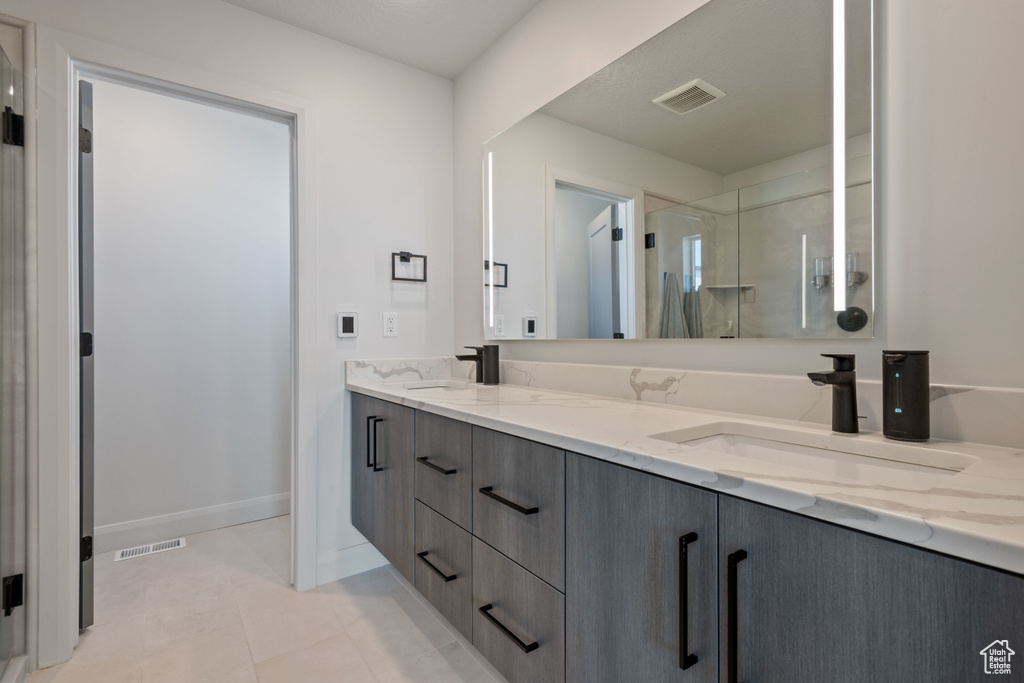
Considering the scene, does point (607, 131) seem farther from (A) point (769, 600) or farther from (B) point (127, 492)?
(B) point (127, 492)

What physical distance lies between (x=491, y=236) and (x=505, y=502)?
1.37m

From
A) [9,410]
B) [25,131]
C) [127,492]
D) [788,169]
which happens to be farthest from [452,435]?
[127,492]

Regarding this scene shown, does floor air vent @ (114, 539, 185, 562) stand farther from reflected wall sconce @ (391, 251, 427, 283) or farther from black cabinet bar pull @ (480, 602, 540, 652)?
black cabinet bar pull @ (480, 602, 540, 652)

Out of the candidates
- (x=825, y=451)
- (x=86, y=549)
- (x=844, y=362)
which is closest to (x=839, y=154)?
(x=844, y=362)

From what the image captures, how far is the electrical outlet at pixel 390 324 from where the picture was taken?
228 cm

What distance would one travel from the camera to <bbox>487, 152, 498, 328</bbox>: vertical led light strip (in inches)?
86.4

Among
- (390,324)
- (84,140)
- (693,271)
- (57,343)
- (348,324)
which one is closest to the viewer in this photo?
(693,271)

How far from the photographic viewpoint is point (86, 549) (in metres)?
1.73

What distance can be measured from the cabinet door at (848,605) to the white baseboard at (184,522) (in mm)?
2790

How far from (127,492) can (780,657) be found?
2941mm

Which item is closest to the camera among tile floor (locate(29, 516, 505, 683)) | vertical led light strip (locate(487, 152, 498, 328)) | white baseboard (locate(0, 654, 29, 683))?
white baseboard (locate(0, 654, 29, 683))

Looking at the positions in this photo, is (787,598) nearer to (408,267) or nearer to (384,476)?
(384,476)

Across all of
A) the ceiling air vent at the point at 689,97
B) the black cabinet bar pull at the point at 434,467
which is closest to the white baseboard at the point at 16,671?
the black cabinet bar pull at the point at 434,467

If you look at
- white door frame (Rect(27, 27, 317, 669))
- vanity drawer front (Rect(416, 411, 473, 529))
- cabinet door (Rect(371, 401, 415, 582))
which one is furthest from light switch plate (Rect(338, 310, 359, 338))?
white door frame (Rect(27, 27, 317, 669))
